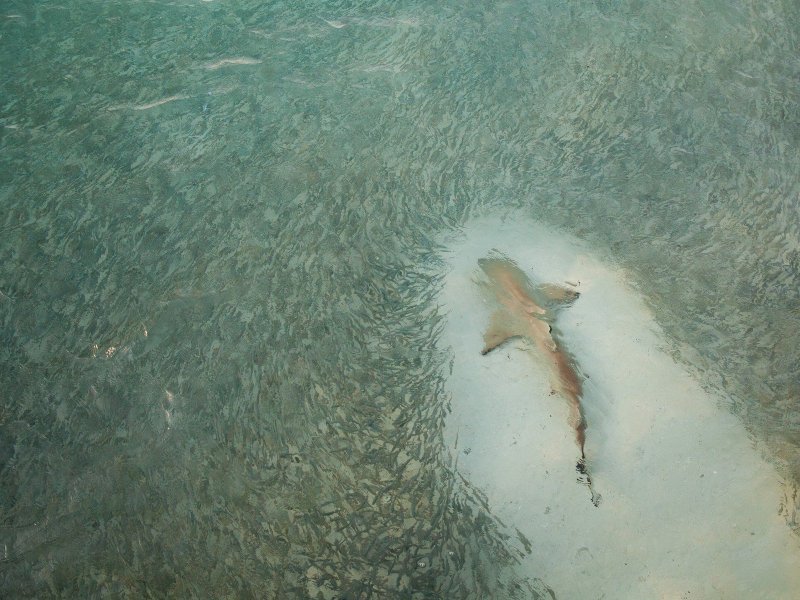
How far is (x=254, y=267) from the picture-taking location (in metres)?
1.53

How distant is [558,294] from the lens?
1.45 metres

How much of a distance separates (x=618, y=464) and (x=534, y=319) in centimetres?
35

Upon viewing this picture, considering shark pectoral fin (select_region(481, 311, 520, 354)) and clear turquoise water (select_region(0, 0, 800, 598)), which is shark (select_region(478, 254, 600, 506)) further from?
clear turquoise water (select_region(0, 0, 800, 598))

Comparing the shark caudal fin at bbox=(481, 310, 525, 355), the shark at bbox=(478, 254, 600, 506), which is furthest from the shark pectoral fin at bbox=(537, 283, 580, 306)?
the shark caudal fin at bbox=(481, 310, 525, 355)

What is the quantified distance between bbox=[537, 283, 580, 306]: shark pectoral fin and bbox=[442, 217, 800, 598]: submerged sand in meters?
0.02

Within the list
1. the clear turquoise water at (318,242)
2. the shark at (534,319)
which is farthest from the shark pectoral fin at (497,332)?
the clear turquoise water at (318,242)

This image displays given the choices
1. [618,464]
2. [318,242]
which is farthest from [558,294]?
[318,242]

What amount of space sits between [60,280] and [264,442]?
658 millimetres

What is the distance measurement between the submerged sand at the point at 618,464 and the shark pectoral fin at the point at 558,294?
0.02 meters

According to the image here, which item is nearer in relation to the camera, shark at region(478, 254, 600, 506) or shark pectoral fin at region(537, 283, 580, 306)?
shark at region(478, 254, 600, 506)

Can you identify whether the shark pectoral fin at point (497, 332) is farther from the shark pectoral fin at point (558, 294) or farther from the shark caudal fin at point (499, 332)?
A: the shark pectoral fin at point (558, 294)

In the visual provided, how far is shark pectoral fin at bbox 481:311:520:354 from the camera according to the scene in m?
1.39

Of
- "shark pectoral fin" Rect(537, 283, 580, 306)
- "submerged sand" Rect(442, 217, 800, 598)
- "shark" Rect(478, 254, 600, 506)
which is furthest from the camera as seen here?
"shark pectoral fin" Rect(537, 283, 580, 306)

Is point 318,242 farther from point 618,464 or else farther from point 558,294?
point 618,464
